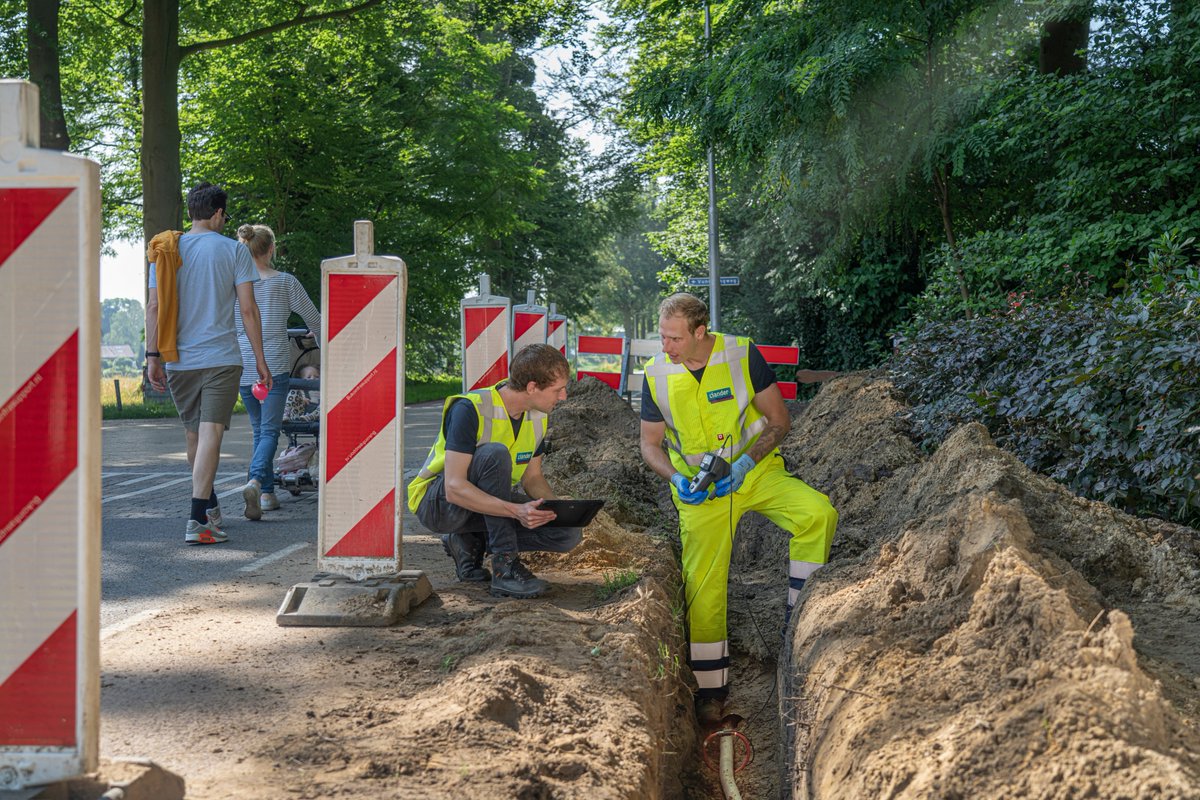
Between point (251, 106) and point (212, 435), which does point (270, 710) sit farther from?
point (251, 106)

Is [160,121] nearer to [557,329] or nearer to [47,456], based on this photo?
[557,329]

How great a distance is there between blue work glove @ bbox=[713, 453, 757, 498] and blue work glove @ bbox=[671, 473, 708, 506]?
7 centimetres

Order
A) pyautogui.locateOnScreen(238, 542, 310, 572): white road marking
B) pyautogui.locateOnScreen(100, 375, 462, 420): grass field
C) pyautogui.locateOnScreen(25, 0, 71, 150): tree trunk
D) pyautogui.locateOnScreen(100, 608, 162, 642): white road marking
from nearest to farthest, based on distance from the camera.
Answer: pyautogui.locateOnScreen(100, 608, 162, 642): white road marking, pyautogui.locateOnScreen(238, 542, 310, 572): white road marking, pyautogui.locateOnScreen(25, 0, 71, 150): tree trunk, pyautogui.locateOnScreen(100, 375, 462, 420): grass field

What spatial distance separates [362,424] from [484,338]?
4201 mm

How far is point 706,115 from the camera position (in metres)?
15.0

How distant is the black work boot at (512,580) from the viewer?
561cm

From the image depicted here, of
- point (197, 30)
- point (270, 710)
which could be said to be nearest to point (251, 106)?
point (197, 30)

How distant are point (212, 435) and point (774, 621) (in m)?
3.77

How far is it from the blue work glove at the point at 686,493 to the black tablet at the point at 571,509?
54 centimetres

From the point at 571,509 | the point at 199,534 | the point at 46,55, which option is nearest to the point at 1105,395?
the point at 571,509

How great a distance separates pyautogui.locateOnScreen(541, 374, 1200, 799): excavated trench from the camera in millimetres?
2725

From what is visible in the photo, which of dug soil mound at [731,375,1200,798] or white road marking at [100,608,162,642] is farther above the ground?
dug soil mound at [731,375,1200,798]

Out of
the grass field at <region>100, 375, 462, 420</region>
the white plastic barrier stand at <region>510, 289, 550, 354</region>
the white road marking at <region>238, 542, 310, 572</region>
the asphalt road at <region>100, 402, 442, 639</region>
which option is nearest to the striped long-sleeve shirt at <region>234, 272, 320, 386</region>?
the asphalt road at <region>100, 402, 442, 639</region>

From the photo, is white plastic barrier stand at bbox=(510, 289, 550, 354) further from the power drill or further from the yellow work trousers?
the power drill
